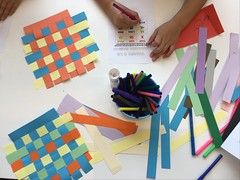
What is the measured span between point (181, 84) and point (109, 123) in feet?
0.76

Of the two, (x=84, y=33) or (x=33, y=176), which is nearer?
(x=33, y=176)

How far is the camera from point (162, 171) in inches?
34.1

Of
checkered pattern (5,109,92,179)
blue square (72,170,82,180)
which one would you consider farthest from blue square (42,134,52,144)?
blue square (72,170,82,180)

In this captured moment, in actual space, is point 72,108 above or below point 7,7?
below

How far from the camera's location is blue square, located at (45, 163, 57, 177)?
0.87m

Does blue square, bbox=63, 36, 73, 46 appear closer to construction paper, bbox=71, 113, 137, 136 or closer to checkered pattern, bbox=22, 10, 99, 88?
checkered pattern, bbox=22, 10, 99, 88

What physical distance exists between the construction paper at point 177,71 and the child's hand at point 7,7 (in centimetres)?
53

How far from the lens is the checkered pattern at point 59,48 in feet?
3.23

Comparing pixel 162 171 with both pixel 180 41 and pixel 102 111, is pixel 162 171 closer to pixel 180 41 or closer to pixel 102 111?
pixel 102 111

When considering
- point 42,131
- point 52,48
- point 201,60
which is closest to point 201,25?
point 201,60

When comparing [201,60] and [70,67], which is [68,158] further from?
[201,60]

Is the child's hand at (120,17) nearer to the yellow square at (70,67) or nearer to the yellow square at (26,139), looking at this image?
the yellow square at (70,67)

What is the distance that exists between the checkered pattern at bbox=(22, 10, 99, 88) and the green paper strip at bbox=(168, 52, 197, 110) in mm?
252

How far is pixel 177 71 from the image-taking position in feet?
3.18
